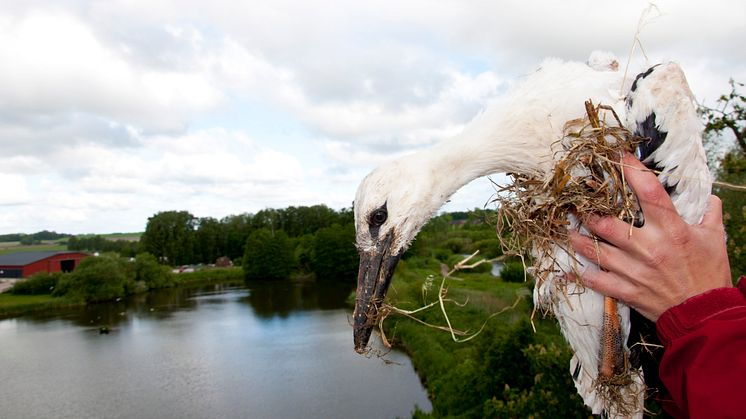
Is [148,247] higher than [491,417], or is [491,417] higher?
[148,247]

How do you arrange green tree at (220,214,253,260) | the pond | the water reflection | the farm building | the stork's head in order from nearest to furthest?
the stork's head, the pond, the water reflection, the farm building, green tree at (220,214,253,260)

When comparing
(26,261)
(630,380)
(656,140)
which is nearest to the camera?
(656,140)

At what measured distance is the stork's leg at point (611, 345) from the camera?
2.06 meters

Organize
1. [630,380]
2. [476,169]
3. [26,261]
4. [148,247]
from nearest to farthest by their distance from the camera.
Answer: [630,380] < [476,169] < [26,261] < [148,247]

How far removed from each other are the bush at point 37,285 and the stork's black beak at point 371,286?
58981 mm

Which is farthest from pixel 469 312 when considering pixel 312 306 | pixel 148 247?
pixel 148 247

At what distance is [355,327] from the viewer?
2.43m

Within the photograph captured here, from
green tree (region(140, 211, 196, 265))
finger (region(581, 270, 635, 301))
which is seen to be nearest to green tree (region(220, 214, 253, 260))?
green tree (region(140, 211, 196, 265))

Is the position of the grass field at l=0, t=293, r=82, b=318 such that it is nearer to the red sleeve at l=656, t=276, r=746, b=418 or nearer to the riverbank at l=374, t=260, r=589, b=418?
the riverbank at l=374, t=260, r=589, b=418

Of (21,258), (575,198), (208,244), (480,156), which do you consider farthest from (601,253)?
(21,258)

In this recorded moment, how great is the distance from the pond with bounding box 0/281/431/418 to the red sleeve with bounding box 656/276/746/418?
13238 millimetres

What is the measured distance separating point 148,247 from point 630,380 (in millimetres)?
80852

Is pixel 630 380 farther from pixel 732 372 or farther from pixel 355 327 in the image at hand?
pixel 355 327

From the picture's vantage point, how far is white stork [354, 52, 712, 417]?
6.31ft
